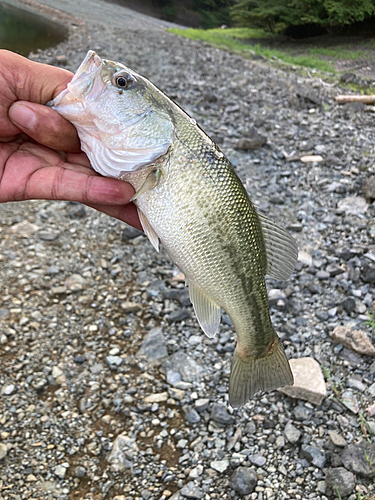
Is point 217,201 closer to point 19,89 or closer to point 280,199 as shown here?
point 19,89

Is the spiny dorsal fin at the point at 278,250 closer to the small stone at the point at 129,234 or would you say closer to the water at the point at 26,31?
the small stone at the point at 129,234

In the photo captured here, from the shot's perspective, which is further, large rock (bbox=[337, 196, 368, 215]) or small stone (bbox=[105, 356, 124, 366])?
large rock (bbox=[337, 196, 368, 215])

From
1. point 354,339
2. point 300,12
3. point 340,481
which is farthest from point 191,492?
point 300,12

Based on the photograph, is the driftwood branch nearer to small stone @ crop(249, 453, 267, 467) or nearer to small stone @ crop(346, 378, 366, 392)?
small stone @ crop(346, 378, 366, 392)

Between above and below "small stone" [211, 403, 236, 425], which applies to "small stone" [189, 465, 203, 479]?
below

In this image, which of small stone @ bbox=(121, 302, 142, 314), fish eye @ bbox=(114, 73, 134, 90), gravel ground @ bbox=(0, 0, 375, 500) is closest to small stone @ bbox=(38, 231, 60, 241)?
gravel ground @ bbox=(0, 0, 375, 500)

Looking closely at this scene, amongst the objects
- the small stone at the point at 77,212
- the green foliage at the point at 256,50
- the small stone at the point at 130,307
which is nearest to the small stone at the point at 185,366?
the small stone at the point at 130,307

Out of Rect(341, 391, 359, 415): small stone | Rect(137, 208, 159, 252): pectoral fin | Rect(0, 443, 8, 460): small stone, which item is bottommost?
Rect(0, 443, 8, 460): small stone

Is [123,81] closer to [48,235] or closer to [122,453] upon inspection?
[122,453]
